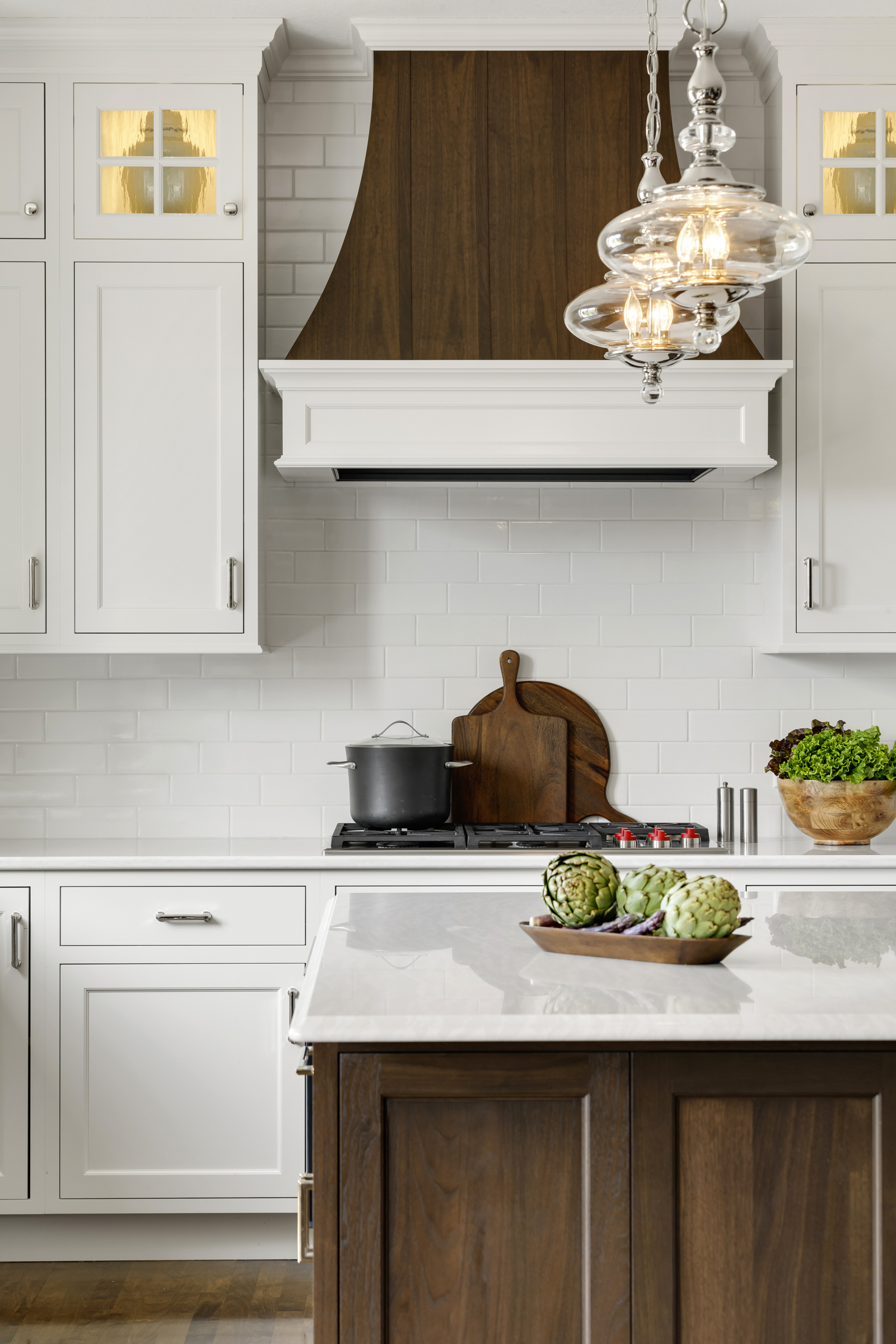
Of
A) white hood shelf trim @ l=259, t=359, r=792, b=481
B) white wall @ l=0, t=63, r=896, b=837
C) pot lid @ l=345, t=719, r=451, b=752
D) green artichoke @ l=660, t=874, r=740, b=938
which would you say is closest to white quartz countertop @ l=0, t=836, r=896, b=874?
pot lid @ l=345, t=719, r=451, b=752

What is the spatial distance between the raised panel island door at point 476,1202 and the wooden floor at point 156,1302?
1278mm

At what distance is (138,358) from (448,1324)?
2.54m

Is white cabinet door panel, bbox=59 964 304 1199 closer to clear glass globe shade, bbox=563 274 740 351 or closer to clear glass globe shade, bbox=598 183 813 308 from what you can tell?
clear glass globe shade, bbox=563 274 740 351

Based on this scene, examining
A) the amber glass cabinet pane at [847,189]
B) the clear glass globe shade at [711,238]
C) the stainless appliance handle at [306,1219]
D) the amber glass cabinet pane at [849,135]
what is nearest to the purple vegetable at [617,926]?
the stainless appliance handle at [306,1219]

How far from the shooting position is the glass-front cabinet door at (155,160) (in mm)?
3156

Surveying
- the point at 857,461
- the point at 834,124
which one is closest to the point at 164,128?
the point at 834,124

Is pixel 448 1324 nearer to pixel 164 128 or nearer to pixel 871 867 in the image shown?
pixel 871 867

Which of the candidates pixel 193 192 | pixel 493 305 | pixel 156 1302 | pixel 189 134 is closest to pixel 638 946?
pixel 156 1302

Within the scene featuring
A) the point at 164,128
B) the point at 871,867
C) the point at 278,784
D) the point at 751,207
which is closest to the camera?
the point at 751,207

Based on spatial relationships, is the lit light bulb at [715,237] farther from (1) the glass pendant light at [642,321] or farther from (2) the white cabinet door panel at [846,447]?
(2) the white cabinet door panel at [846,447]

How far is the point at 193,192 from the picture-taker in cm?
320

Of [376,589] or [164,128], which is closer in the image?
[164,128]

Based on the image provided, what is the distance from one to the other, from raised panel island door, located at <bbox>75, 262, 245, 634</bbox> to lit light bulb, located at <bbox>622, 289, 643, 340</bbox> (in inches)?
65.1

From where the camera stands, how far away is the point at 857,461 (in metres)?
3.26
